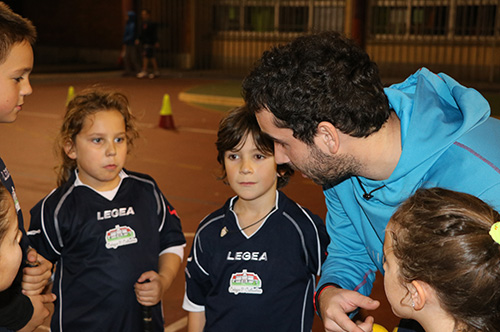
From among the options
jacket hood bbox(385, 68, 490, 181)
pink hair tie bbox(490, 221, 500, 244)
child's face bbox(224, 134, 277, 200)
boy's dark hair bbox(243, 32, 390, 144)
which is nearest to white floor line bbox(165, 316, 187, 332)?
child's face bbox(224, 134, 277, 200)

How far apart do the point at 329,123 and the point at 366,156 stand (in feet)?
0.63

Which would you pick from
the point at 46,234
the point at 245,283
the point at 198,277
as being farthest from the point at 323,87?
the point at 46,234

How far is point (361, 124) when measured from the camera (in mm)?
2080

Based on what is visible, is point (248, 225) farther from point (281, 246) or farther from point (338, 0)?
point (338, 0)

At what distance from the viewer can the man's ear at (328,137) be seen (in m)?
2.12

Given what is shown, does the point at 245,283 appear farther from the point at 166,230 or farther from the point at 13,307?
the point at 13,307

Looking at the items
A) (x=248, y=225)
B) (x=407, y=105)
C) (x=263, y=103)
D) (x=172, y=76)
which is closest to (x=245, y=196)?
(x=248, y=225)

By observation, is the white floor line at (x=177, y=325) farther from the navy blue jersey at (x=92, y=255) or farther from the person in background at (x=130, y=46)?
the person in background at (x=130, y=46)

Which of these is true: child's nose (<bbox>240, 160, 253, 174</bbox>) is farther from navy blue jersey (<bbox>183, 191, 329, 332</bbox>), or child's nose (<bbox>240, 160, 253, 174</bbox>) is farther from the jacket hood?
the jacket hood

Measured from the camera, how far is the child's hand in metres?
2.86

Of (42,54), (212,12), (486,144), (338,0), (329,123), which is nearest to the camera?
(486,144)

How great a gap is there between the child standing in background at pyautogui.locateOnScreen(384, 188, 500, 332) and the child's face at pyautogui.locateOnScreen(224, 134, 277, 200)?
108cm

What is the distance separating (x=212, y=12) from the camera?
2322 cm

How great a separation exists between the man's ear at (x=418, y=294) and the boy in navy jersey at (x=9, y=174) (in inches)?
61.2
